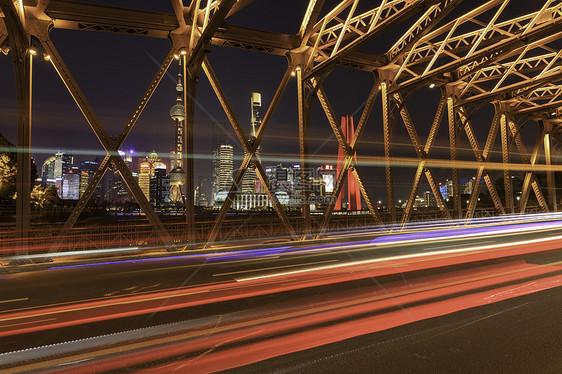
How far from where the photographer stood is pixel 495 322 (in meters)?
4.68

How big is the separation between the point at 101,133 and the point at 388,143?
13.6m

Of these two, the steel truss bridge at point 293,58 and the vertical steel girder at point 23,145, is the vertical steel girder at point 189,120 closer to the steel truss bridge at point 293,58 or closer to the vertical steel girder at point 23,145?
the steel truss bridge at point 293,58

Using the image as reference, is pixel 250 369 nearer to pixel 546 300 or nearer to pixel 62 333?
pixel 62 333

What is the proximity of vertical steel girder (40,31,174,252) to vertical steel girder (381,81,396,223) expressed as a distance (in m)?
11.3

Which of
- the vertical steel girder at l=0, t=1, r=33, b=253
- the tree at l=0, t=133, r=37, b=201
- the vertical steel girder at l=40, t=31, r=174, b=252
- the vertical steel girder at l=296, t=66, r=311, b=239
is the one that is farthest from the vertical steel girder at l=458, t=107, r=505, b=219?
the tree at l=0, t=133, r=37, b=201

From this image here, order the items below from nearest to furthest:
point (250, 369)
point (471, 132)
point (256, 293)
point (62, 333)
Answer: point (250, 369), point (62, 333), point (256, 293), point (471, 132)

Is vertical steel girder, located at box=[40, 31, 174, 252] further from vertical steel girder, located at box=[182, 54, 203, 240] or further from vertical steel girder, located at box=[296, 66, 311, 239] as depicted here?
vertical steel girder, located at box=[296, 66, 311, 239]

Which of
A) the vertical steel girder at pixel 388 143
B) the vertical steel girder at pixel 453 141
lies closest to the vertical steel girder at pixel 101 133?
the vertical steel girder at pixel 388 143

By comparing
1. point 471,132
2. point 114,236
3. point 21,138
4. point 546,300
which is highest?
point 471,132

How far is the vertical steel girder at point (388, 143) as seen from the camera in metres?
16.6

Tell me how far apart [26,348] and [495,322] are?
6577mm

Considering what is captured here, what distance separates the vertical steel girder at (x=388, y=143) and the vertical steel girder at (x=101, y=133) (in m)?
11.3

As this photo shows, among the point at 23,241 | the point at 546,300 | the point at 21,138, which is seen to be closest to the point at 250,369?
the point at 546,300

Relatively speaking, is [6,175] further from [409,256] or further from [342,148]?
[409,256]
